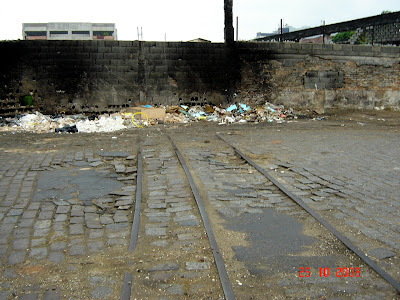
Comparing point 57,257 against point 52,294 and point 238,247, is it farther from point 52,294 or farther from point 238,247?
point 238,247

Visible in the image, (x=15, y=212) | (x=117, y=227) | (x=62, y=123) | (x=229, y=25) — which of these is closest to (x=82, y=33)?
(x=229, y=25)

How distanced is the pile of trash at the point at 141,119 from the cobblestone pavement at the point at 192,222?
3336 millimetres

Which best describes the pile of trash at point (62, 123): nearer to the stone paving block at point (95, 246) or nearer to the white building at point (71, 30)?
the stone paving block at point (95, 246)

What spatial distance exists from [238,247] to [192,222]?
2.40ft

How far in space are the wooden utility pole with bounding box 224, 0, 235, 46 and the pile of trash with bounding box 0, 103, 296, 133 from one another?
243 cm

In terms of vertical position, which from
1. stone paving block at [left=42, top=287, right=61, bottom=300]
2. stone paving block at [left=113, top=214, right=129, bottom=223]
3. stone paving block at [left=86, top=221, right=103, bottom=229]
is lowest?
stone paving block at [left=42, top=287, right=61, bottom=300]

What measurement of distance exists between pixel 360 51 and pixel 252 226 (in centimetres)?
1350

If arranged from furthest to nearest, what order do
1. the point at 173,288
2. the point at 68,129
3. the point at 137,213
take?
1. the point at 68,129
2. the point at 137,213
3. the point at 173,288

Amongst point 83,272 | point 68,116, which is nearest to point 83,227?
point 83,272

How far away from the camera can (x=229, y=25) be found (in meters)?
14.2

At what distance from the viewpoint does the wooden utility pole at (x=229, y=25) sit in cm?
1419

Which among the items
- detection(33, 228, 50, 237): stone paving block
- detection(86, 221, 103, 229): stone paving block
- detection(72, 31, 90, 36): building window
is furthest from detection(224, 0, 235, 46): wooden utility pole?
detection(72, 31, 90, 36): building window

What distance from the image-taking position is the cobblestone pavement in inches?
119

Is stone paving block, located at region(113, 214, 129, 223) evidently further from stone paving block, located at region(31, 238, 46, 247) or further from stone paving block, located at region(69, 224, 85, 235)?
stone paving block, located at region(31, 238, 46, 247)
